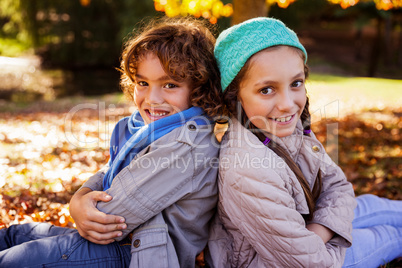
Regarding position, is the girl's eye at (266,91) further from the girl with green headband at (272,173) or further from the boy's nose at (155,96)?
the boy's nose at (155,96)

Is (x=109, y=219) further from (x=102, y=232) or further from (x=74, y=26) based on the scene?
(x=74, y=26)

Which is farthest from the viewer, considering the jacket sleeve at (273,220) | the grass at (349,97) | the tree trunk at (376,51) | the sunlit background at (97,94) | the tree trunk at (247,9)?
the tree trunk at (376,51)

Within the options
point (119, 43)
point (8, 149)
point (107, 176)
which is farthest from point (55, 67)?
point (107, 176)

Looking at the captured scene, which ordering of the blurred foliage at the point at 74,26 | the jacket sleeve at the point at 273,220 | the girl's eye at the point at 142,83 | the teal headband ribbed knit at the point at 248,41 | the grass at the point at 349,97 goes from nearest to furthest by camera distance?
the jacket sleeve at the point at 273,220, the teal headband ribbed knit at the point at 248,41, the girl's eye at the point at 142,83, the grass at the point at 349,97, the blurred foliage at the point at 74,26

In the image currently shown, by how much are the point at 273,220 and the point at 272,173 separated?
0.75ft

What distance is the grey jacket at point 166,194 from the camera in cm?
180

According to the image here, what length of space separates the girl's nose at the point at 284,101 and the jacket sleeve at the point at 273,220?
270mm

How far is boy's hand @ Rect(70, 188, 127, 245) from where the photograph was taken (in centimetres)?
184

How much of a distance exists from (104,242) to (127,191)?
12.5 inches

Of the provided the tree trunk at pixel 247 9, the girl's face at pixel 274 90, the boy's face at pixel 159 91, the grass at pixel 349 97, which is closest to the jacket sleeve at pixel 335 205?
the girl's face at pixel 274 90

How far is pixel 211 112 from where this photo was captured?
2051 millimetres

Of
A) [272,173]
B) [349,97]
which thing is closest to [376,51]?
[349,97]

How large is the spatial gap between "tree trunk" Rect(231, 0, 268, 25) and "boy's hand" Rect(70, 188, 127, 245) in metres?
3.85

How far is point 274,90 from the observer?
1.94 m
